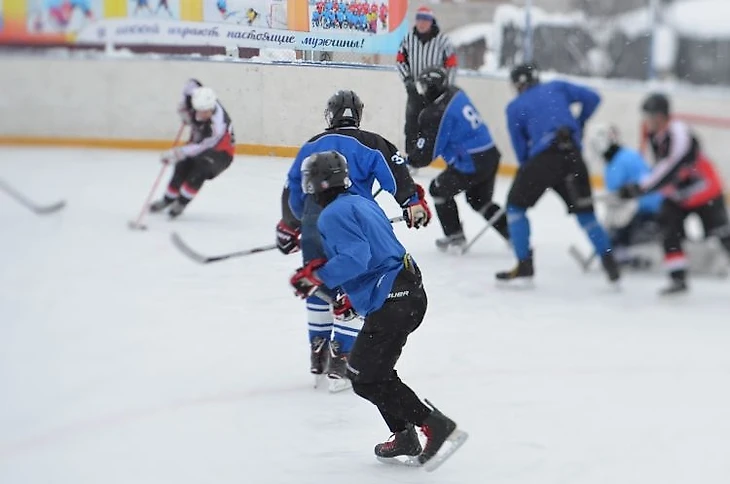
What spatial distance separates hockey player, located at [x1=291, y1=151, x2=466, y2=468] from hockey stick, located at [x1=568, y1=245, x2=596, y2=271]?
101 inches

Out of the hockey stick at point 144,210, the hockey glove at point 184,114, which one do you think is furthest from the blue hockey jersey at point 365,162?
the hockey stick at point 144,210

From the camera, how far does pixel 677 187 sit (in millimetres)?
4594

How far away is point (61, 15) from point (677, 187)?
3.47 meters

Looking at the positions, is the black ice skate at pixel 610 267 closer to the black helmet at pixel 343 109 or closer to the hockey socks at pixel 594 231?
the hockey socks at pixel 594 231

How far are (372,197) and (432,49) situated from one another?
0.62 meters

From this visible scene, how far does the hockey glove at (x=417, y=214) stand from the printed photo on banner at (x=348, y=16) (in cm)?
36

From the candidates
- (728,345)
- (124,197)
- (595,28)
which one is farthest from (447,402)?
(595,28)

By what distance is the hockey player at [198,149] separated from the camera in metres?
2.43

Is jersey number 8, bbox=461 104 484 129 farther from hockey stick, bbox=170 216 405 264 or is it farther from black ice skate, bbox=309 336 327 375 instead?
black ice skate, bbox=309 336 327 375

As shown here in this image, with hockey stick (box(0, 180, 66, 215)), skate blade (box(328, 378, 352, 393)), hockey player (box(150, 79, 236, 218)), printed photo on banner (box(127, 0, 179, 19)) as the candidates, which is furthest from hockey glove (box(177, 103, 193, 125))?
printed photo on banner (box(127, 0, 179, 19))

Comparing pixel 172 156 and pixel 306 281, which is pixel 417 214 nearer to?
pixel 306 281

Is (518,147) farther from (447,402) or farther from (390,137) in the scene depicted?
(390,137)

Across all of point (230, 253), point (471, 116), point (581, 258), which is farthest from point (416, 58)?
point (581, 258)

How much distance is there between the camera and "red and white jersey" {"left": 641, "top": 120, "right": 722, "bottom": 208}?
14.7ft
